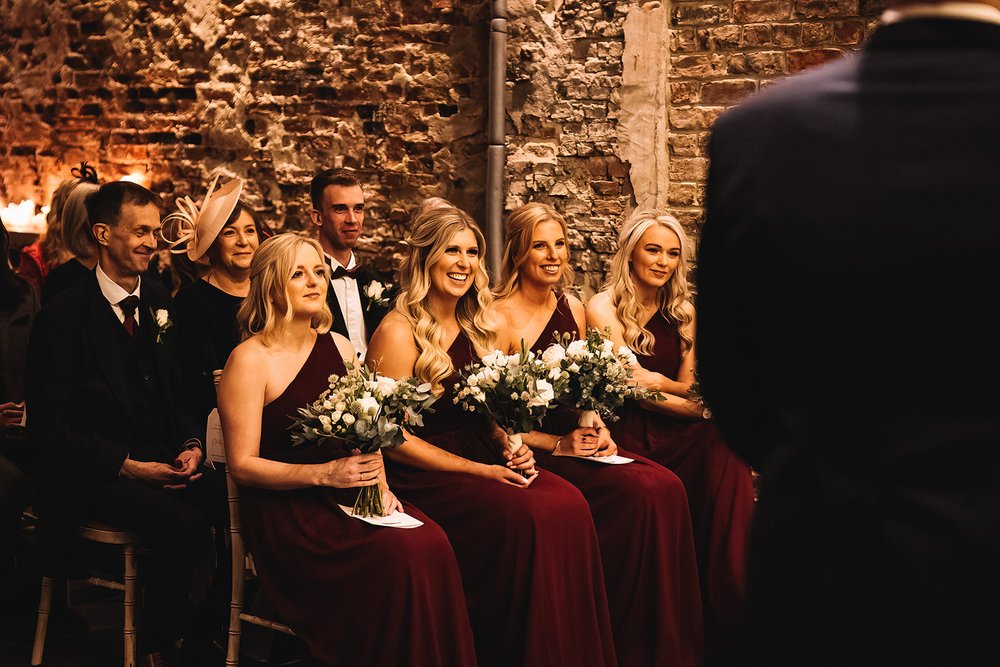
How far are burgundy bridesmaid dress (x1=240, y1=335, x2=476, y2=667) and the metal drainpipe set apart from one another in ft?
8.96

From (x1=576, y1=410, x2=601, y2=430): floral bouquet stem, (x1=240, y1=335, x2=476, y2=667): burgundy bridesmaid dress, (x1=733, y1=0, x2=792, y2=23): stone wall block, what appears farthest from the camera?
(x1=733, y1=0, x2=792, y2=23): stone wall block

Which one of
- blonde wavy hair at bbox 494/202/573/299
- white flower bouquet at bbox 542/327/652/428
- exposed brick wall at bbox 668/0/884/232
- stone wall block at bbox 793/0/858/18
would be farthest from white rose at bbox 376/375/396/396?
stone wall block at bbox 793/0/858/18

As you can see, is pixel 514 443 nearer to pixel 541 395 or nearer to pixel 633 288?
pixel 541 395

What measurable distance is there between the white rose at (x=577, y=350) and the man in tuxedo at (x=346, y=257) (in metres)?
1.59

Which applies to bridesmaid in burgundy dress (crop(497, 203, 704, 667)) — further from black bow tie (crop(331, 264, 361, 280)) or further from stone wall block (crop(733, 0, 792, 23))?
stone wall block (crop(733, 0, 792, 23))

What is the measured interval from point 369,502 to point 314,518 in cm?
20

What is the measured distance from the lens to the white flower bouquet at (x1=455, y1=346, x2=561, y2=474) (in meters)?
4.27

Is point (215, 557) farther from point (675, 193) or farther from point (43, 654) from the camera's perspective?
point (675, 193)

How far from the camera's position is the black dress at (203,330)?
5281mm

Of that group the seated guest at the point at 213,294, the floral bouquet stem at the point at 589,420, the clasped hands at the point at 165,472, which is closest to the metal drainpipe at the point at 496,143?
the seated guest at the point at 213,294

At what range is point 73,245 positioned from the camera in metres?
5.70

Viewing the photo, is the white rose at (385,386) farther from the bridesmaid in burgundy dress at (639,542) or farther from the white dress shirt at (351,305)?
the white dress shirt at (351,305)

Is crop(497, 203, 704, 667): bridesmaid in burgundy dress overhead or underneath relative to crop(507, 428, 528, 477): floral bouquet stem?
underneath

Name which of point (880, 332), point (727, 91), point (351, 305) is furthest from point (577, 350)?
point (880, 332)
